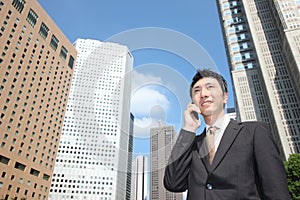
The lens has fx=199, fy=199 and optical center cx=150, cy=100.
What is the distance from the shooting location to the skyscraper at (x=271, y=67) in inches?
1689

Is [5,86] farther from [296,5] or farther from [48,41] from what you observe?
[296,5]

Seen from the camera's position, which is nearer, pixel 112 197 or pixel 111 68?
pixel 111 68

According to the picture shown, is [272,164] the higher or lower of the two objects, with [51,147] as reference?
lower

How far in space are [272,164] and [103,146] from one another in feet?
4.82

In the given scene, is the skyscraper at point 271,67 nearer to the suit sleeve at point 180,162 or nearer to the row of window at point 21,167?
the suit sleeve at point 180,162

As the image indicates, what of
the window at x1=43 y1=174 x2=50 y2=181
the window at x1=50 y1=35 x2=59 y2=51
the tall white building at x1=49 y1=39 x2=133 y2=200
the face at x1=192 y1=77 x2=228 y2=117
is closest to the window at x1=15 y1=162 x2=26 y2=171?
the window at x1=43 y1=174 x2=50 y2=181

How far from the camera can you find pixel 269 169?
5.04 feet

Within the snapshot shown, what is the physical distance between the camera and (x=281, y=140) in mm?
41062

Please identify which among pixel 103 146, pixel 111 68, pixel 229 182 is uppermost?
pixel 111 68

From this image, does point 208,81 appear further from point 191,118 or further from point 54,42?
point 54,42

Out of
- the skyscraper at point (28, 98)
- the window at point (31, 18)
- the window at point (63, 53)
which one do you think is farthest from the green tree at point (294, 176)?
the window at point (63, 53)

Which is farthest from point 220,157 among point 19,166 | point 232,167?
point 19,166

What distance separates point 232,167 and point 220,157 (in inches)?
4.9

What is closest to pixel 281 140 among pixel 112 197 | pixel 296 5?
pixel 296 5
